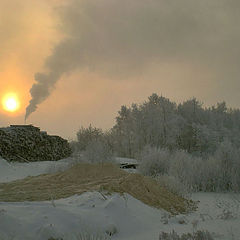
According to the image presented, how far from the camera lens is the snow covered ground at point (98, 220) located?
4758 mm

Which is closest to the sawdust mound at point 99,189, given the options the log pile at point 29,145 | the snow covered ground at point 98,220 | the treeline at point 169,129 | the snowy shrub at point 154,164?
the snow covered ground at point 98,220

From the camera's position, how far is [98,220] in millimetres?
5500

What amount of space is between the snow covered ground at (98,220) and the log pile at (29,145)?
1149cm

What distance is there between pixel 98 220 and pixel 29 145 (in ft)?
45.5

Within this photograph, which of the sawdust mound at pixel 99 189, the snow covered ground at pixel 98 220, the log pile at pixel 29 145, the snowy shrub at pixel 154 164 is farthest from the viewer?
the log pile at pixel 29 145

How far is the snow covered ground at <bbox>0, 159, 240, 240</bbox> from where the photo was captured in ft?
15.6

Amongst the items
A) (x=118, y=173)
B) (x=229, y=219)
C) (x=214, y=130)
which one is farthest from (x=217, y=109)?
(x=229, y=219)

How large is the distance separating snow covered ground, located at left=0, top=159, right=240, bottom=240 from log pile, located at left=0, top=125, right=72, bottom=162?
1149cm

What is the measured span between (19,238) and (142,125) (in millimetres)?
30415

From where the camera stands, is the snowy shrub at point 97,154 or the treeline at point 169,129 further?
the treeline at point 169,129

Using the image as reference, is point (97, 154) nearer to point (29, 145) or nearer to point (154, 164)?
point (154, 164)

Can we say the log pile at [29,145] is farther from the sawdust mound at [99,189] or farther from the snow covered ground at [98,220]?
the snow covered ground at [98,220]

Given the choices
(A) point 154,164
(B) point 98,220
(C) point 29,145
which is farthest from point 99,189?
(C) point 29,145

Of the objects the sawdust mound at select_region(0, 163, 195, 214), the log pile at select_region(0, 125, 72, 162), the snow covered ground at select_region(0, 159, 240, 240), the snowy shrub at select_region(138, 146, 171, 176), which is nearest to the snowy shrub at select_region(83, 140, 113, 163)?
the snowy shrub at select_region(138, 146, 171, 176)
